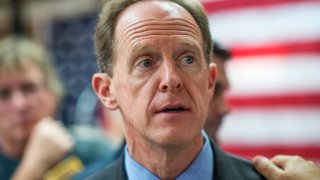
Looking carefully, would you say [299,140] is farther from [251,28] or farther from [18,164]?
[18,164]

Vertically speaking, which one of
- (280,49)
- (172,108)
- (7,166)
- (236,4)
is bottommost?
(7,166)

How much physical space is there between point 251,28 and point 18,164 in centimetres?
132

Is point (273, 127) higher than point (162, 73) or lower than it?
lower

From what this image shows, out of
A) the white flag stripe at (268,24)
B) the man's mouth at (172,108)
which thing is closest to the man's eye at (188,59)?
the man's mouth at (172,108)

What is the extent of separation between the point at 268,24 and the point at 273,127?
1.68 ft

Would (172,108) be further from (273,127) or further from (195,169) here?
(273,127)

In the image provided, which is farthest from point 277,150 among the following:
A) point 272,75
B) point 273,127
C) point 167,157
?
point 167,157

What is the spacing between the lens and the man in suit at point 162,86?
1.24 metres

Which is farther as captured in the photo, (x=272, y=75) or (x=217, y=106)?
(x=272, y=75)

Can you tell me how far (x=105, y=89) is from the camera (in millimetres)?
1426

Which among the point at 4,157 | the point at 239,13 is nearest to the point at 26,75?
the point at 4,157

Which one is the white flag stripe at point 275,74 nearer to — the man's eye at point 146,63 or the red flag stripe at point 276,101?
the red flag stripe at point 276,101

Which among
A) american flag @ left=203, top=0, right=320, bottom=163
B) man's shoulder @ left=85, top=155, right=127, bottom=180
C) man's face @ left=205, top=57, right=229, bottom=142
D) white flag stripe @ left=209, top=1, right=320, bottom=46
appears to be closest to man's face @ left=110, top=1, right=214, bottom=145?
man's shoulder @ left=85, top=155, right=127, bottom=180

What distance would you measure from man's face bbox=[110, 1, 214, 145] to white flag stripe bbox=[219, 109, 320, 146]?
1415mm
